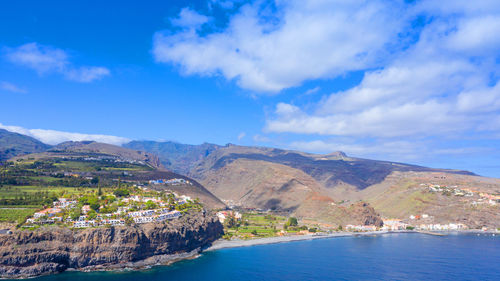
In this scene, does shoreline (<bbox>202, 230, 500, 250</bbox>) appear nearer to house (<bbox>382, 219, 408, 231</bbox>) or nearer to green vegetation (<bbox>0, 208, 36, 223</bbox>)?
house (<bbox>382, 219, 408, 231</bbox>)

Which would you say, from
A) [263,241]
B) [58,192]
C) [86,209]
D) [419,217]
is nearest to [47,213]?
[86,209]

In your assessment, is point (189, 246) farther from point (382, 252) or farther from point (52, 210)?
point (382, 252)

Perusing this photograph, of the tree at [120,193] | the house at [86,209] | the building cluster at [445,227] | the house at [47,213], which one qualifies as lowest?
the building cluster at [445,227]

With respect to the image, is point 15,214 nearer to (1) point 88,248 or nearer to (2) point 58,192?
(1) point 88,248

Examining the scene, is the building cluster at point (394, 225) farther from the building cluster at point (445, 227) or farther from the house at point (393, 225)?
the building cluster at point (445, 227)

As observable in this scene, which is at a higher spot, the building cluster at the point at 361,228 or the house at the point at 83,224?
the house at the point at 83,224

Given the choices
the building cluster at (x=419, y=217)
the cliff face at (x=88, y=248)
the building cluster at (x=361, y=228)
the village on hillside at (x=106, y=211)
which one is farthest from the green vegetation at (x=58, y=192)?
the building cluster at (x=419, y=217)

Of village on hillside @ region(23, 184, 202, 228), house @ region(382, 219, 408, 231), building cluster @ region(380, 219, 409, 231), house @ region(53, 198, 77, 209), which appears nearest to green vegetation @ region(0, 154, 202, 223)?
village on hillside @ region(23, 184, 202, 228)

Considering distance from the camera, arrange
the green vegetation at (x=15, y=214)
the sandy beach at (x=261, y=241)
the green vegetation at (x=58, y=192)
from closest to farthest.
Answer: the green vegetation at (x=15, y=214) → the green vegetation at (x=58, y=192) → the sandy beach at (x=261, y=241)
